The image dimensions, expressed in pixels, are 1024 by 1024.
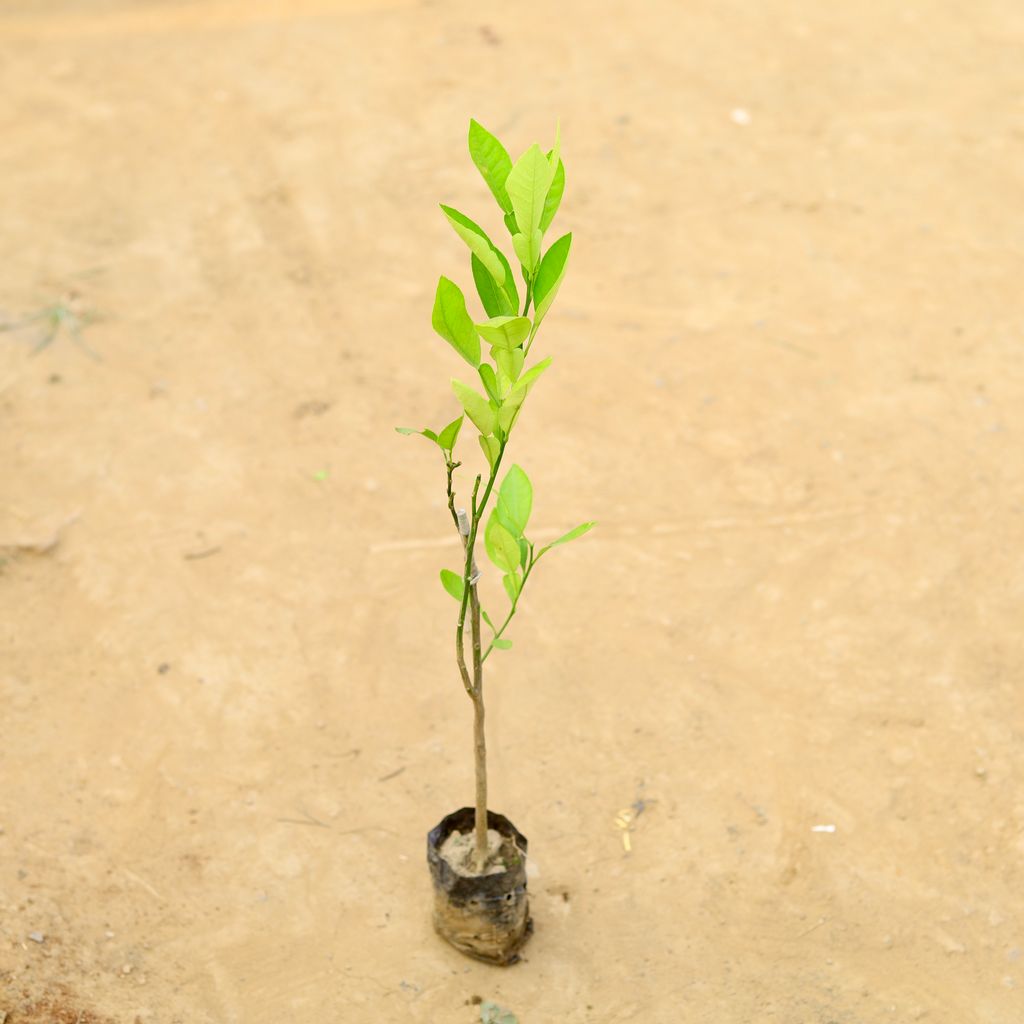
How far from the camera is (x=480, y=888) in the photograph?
2709mm

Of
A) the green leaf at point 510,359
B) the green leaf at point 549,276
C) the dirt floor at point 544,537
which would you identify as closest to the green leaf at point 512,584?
the green leaf at point 510,359

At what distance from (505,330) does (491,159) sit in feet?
0.96

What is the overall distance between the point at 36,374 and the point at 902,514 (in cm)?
310

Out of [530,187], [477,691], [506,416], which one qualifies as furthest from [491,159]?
[477,691]

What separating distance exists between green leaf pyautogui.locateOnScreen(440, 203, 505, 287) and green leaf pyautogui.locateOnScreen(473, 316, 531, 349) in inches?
3.2

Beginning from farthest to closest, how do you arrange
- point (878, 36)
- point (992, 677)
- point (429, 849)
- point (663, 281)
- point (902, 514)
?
point (878, 36) → point (663, 281) → point (902, 514) → point (992, 677) → point (429, 849)

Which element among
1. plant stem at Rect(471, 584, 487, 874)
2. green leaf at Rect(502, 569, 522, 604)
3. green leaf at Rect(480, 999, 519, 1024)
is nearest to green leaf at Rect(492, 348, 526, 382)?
green leaf at Rect(502, 569, 522, 604)

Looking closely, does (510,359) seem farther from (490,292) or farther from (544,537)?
(544,537)

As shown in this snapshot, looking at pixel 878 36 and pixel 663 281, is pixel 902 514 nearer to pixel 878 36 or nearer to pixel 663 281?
pixel 663 281

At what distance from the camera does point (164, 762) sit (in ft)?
10.9

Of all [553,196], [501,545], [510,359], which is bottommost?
[501,545]

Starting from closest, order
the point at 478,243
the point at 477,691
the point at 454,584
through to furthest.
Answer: the point at 478,243
the point at 454,584
the point at 477,691

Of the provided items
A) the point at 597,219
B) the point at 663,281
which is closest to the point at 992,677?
the point at 663,281

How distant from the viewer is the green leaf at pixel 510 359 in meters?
2.10
